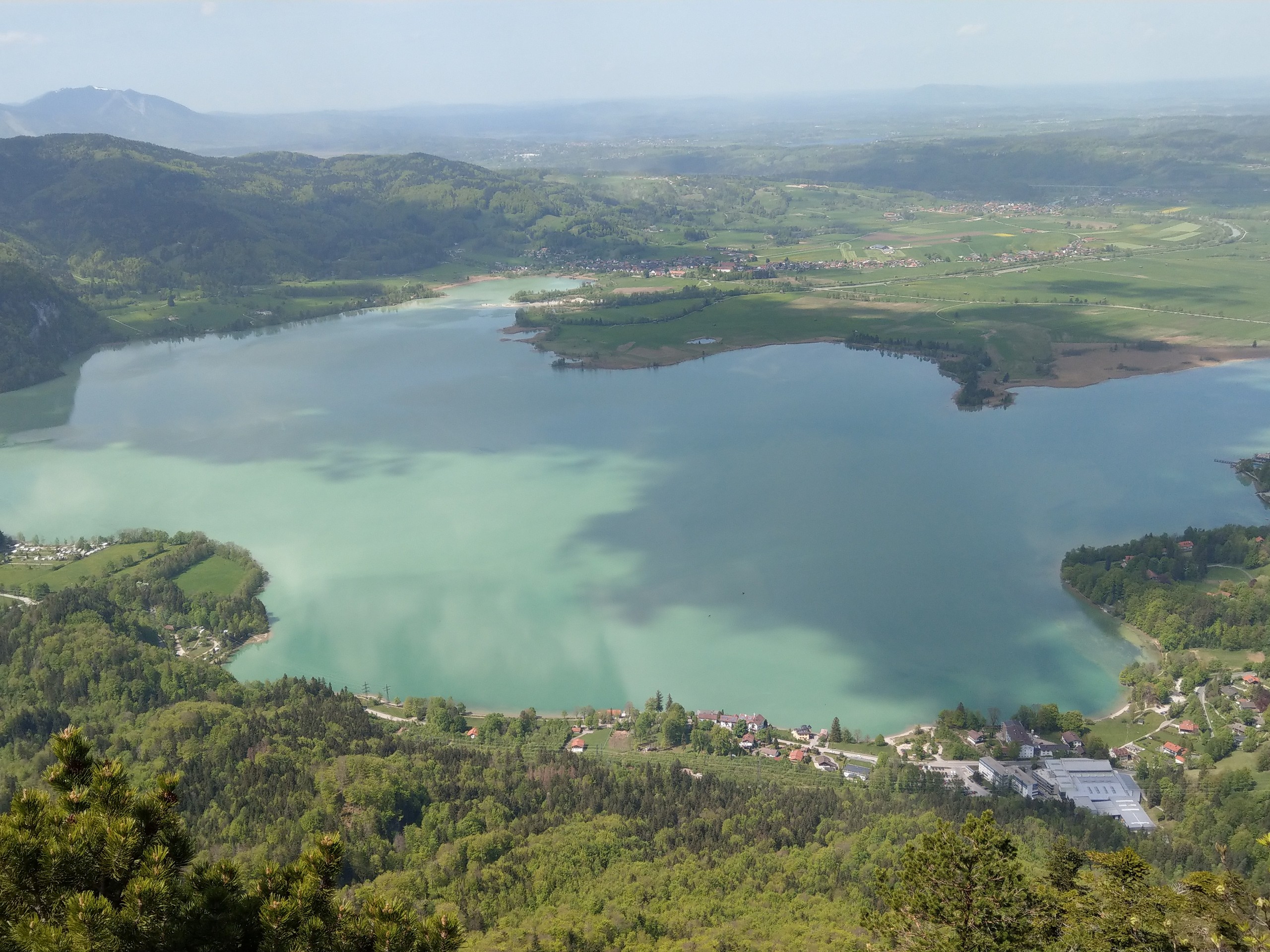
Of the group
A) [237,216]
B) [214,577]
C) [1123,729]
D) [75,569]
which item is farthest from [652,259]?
[1123,729]

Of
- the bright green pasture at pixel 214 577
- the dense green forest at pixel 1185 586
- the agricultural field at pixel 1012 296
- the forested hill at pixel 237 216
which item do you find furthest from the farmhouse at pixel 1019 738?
the forested hill at pixel 237 216

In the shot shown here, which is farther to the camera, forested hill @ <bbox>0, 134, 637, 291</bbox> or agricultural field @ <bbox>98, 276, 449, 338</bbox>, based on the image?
forested hill @ <bbox>0, 134, 637, 291</bbox>

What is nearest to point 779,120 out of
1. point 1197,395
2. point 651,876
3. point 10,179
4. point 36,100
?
point 36,100

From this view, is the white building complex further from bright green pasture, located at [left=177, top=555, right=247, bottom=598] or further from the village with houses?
bright green pasture, located at [left=177, top=555, right=247, bottom=598]

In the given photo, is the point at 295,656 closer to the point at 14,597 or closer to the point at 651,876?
the point at 14,597

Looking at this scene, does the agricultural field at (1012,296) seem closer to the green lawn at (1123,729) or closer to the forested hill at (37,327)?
the forested hill at (37,327)

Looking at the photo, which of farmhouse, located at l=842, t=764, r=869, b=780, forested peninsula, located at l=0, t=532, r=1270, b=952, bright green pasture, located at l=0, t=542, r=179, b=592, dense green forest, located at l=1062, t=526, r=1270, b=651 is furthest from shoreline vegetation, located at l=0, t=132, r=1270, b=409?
forested peninsula, located at l=0, t=532, r=1270, b=952
